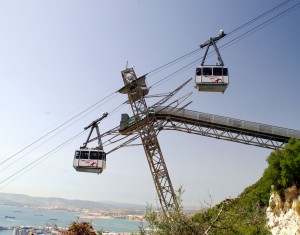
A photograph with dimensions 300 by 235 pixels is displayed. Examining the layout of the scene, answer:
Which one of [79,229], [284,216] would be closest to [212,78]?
[284,216]

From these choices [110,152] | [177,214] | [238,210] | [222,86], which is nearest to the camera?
[238,210]

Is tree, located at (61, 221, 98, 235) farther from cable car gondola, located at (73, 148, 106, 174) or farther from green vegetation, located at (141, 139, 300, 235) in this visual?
green vegetation, located at (141, 139, 300, 235)

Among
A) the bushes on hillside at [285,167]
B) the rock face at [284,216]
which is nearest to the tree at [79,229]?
the rock face at [284,216]

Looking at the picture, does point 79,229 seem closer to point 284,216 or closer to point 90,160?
point 90,160

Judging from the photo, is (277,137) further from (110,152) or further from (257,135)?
(110,152)

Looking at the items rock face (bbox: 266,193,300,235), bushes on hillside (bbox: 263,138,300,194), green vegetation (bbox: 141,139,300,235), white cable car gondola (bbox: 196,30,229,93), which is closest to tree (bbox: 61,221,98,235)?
green vegetation (bbox: 141,139,300,235)

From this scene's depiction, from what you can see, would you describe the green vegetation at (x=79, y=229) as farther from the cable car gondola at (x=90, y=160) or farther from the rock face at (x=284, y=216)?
the rock face at (x=284, y=216)

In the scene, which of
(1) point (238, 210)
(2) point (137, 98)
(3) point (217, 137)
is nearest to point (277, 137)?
(3) point (217, 137)
